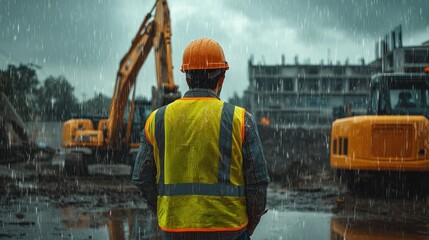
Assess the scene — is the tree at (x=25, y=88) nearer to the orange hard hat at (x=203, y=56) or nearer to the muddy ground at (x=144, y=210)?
the muddy ground at (x=144, y=210)

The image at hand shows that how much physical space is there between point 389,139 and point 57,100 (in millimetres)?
57026

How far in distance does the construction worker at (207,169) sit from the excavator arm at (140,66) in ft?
32.1

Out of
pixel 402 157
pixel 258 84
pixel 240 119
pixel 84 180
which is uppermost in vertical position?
pixel 258 84

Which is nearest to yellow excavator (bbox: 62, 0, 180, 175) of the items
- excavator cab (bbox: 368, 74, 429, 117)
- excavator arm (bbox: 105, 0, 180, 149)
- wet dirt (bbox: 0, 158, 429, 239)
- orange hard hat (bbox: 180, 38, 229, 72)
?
excavator arm (bbox: 105, 0, 180, 149)

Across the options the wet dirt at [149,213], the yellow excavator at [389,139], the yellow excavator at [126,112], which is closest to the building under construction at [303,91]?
the yellow excavator at [126,112]

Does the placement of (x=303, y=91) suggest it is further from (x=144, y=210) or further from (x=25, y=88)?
(x=25, y=88)

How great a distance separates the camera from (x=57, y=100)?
2489 inches

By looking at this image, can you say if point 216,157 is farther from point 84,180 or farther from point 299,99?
point 299,99

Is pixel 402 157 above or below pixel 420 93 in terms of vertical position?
below

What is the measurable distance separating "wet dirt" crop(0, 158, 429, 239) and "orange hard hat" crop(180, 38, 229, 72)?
4.41 meters

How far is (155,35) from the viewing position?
14578 mm

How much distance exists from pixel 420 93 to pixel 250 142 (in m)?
9.35

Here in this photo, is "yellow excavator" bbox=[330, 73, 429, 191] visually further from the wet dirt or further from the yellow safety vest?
the yellow safety vest

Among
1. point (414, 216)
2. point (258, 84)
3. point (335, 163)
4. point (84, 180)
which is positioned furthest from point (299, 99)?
point (414, 216)
